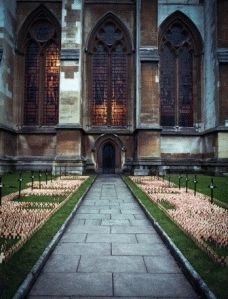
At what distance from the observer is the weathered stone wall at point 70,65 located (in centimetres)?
2095

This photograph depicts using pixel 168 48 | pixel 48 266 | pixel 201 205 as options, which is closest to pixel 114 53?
pixel 168 48

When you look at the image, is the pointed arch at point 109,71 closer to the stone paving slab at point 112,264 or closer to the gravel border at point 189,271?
the gravel border at point 189,271

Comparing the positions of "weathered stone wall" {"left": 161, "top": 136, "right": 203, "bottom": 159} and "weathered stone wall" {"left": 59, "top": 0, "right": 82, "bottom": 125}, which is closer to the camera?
"weathered stone wall" {"left": 59, "top": 0, "right": 82, "bottom": 125}

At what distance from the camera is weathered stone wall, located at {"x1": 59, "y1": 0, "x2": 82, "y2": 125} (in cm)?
2095

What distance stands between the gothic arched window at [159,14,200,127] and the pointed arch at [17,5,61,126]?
7.60 meters

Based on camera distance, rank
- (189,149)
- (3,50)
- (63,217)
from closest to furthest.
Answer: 1. (63,217)
2. (3,50)
3. (189,149)

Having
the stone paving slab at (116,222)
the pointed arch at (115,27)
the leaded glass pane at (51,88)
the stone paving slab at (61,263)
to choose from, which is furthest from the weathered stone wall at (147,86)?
the stone paving slab at (61,263)

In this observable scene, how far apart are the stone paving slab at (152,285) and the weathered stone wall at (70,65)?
685 inches

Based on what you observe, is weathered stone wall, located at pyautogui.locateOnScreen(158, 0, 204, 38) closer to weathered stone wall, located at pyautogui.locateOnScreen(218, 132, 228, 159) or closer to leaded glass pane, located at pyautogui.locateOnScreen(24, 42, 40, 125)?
weathered stone wall, located at pyautogui.locateOnScreen(218, 132, 228, 159)

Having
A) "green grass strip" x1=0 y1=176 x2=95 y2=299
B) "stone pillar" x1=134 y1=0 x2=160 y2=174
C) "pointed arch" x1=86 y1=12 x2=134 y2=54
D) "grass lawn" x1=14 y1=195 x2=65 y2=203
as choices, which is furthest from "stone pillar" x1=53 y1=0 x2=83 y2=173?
"green grass strip" x1=0 y1=176 x2=95 y2=299

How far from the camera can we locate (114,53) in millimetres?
24344

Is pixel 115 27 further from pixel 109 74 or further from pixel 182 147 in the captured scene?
pixel 182 147

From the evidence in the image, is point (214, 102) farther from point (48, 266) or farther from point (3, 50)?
point (48, 266)

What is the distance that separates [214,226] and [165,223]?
93 cm
